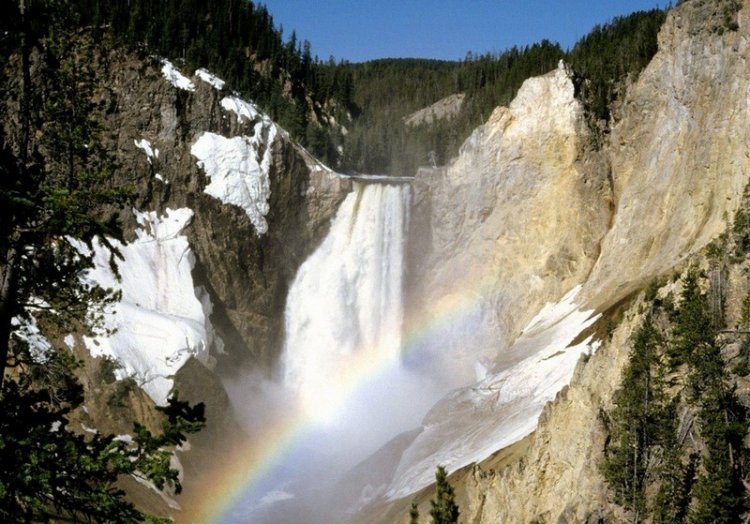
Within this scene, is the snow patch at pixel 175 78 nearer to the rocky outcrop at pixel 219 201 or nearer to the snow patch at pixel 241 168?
the rocky outcrop at pixel 219 201

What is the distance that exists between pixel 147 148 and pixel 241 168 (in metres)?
5.24

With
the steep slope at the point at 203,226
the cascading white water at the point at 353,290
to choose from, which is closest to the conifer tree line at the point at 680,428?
the steep slope at the point at 203,226

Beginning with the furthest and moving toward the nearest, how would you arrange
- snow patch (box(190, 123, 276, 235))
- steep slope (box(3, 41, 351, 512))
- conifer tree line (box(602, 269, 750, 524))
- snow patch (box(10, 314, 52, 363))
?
snow patch (box(190, 123, 276, 235))
steep slope (box(3, 41, 351, 512))
conifer tree line (box(602, 269, 750, 524))
snow patch (box(10, 314, 52, 363))

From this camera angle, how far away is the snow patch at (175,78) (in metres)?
44.0

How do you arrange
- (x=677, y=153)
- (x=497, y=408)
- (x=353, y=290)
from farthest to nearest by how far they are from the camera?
(x=353, y=290) → (x=677, y=153) → (x=497, y=408)

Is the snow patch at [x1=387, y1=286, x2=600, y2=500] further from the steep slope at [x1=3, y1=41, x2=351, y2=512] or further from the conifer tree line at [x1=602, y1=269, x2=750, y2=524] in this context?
the steep slope at [x1=3, y1=41, x2=351, y2=512]

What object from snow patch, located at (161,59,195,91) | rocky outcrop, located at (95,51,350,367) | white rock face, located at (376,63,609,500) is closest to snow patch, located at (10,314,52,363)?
white rock face, located at (376,63,609,500)

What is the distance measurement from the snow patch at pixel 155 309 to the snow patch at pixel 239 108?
6642mm

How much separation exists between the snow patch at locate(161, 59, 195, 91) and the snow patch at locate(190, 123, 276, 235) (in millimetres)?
2931

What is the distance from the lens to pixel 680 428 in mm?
17766

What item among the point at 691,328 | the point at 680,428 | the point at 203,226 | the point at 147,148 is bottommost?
the point at 680,428

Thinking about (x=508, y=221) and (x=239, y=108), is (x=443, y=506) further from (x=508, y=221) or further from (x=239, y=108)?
(x=239, y=108)

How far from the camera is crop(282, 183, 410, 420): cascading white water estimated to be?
4762cm

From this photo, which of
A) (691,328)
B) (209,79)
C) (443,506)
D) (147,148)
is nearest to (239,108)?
(209,79)
